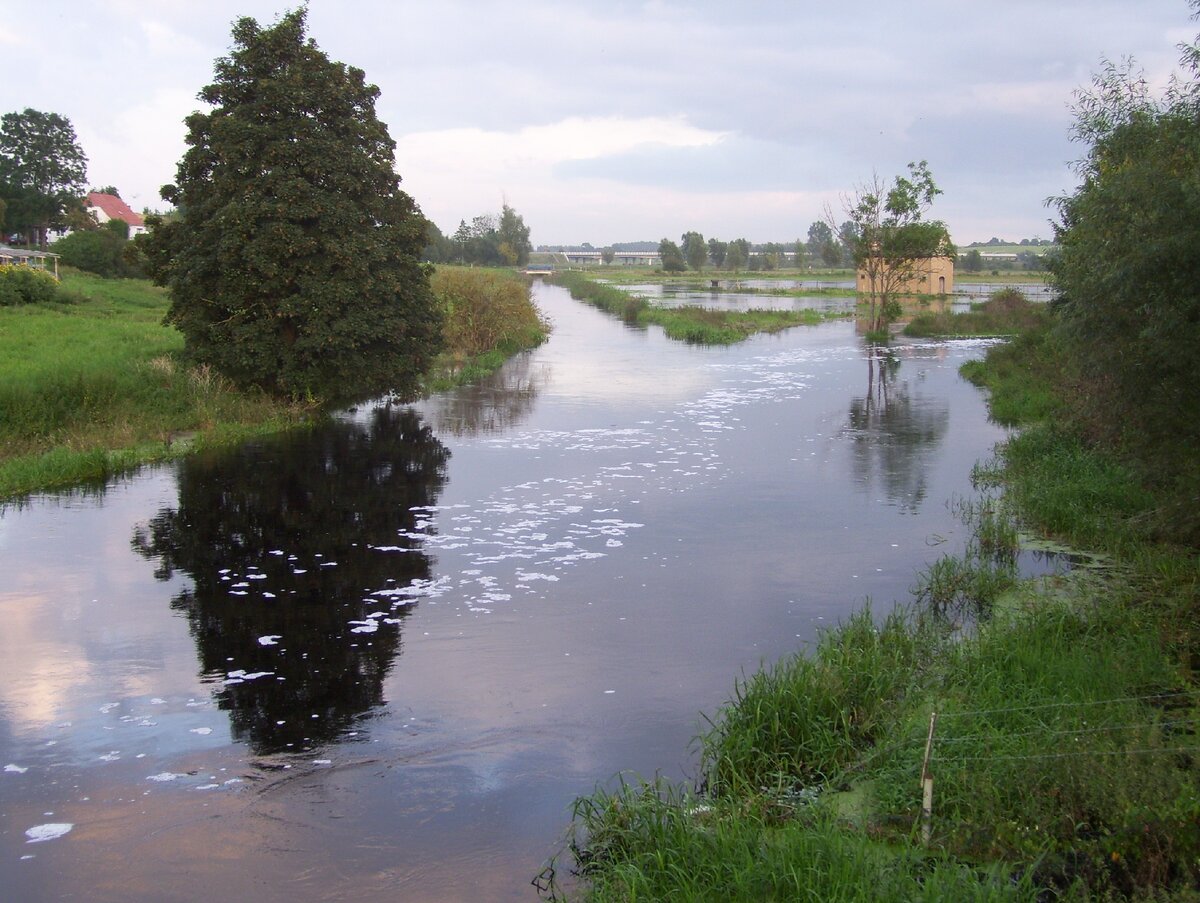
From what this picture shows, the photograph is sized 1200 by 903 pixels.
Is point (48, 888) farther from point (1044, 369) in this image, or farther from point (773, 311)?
point (773, 311)

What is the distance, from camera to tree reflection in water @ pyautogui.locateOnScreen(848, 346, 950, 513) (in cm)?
1805

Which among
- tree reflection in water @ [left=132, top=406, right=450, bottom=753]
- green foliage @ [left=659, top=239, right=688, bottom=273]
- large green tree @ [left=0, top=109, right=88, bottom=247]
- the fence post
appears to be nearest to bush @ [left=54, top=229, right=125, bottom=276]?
large green tree @ [left=0, top=109, right=88, bottom=247]

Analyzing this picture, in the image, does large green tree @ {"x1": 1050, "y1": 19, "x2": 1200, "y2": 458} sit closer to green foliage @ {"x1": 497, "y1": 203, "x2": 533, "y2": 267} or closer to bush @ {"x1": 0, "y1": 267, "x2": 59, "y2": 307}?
bush @ {"x1": 0, "y1": 267, "x2": 59, "y2": 307}

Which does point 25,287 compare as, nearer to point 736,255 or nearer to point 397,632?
point 397,632

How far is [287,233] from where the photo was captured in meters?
21.7

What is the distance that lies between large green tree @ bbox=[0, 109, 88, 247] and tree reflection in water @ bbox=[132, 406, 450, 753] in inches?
2417

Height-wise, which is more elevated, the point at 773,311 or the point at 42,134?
the point at 42,134

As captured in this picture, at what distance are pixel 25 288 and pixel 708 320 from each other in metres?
31.2

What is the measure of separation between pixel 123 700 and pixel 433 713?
273 centimetres

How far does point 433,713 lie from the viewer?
880 centimetres

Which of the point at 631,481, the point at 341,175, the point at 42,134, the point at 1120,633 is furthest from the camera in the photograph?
the point at 42,134

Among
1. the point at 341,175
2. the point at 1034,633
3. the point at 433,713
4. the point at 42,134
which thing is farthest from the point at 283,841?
the point at 42,134

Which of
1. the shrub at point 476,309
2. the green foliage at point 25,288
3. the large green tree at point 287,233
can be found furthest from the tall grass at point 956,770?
the green foliage at point 25,288

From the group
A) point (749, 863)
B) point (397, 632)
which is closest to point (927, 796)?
point (749, 863)
